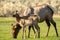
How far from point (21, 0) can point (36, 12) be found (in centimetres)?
6460

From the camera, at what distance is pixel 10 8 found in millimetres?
64625

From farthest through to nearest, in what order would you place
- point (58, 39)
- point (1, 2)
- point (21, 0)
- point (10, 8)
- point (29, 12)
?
point (21, 0), point (1, 2), point (10, 8), point (29, 12), point (58, 39)

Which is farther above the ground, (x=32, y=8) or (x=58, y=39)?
(x=32, y=8)

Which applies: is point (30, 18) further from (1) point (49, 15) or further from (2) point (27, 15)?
(1) point (49, 15)

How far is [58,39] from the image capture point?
63.8 ft

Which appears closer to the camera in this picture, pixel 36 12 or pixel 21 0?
pixel 36 12

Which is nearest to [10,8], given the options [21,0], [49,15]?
[21,0]

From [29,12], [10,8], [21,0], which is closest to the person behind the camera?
[29,12]

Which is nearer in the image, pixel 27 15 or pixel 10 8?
pixel 27 15

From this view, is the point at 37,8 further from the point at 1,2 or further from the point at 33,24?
the point at 1,2

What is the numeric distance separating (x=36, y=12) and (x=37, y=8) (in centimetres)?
38

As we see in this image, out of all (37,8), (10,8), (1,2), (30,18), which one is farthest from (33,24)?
(1,2)

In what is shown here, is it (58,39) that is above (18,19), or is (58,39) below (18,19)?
below

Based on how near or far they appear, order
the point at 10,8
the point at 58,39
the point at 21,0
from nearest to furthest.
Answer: the point at 58,39 → the point at 10,8 → the point at 21,0
